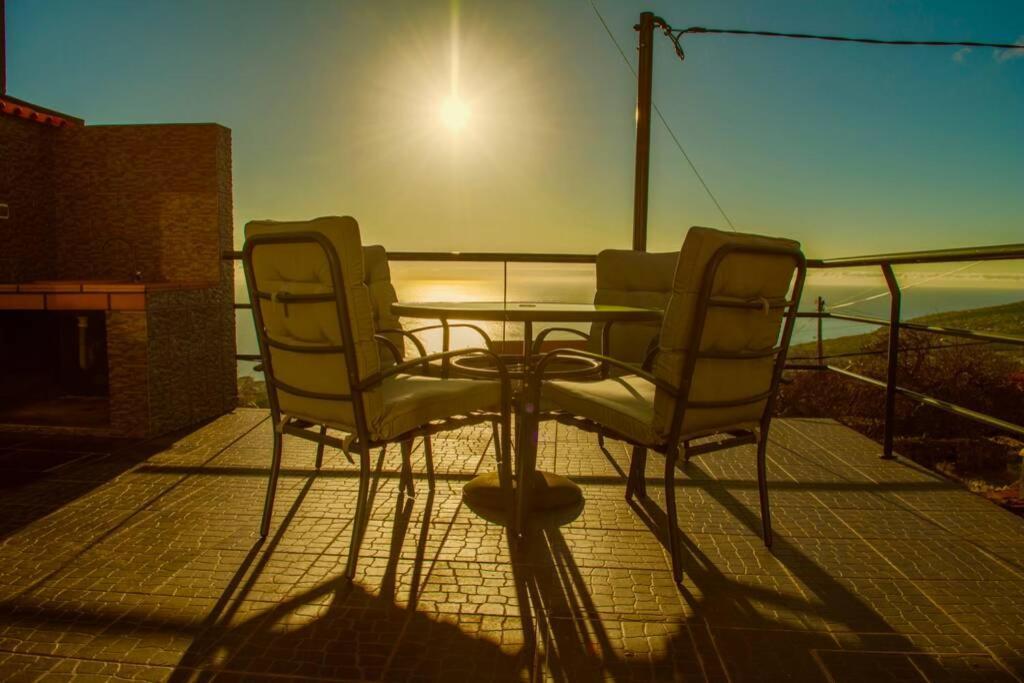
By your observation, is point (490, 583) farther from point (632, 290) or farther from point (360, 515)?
point (632, 290)

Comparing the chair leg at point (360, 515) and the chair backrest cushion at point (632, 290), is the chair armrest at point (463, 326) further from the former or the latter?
the chair leg at point (360, 515)

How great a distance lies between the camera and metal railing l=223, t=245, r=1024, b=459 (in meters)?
2.20

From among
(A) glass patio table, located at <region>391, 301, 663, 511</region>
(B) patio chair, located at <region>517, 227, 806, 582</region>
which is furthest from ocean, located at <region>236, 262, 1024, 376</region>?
(B) patio chair, located at <region>517, 227, 806, 582</region>

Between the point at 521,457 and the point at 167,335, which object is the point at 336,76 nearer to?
the point at 167,335

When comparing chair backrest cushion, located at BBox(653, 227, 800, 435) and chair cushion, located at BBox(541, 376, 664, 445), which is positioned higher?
chair backrest cushion, located at BBox(653, 227, 800, 435)

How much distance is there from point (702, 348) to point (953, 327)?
1735 mm

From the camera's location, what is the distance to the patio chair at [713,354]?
1.58 meters

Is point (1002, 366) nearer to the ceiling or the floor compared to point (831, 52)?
nearer to the floor

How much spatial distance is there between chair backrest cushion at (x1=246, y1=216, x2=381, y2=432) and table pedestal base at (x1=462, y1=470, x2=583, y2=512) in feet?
2.41

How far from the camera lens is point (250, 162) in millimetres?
4234

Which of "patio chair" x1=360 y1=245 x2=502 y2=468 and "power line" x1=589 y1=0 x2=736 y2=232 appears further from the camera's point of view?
"power line" x1=589 y1=0 x2=736 y2=232

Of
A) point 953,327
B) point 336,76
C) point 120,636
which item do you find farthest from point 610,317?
point 336,76

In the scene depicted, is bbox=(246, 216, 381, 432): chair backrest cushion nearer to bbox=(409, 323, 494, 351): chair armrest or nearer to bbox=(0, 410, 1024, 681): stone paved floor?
bbox=(0, 410, 1024, 681): stone paved floor

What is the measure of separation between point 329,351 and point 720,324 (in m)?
1.03
